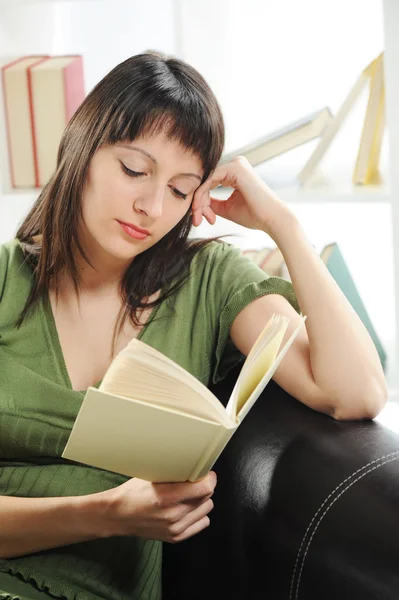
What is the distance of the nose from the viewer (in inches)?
51.9

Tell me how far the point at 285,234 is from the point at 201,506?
1.64 feet

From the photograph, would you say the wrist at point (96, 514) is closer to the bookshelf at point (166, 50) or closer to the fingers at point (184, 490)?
the fingers at point (184, 490)

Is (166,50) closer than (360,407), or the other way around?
(360,407)

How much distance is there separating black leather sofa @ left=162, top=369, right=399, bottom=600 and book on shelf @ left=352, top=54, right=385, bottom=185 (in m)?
0.93

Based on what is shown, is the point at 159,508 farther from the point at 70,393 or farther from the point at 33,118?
the point at 33,118

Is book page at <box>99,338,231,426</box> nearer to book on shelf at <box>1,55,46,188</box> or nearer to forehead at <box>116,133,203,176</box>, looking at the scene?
forehead at <box>116,133,203,176</box>

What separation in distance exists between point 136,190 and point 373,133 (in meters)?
0.99

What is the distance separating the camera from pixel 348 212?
8.45 feet

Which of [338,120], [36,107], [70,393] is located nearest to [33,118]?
[36,107]

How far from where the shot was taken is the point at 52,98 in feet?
7.55

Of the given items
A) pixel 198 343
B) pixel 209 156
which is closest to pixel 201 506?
pixel 198 343

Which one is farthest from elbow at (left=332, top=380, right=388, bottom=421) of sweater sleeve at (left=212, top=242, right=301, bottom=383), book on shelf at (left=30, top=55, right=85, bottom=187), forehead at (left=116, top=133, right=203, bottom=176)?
book on shelf at (left=30, top=55, right=85, bottom=187)

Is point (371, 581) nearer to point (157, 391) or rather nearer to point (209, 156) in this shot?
point (157, 391)

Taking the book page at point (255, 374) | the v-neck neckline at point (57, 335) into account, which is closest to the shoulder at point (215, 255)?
the v-neck neckline at point (57, 335)
